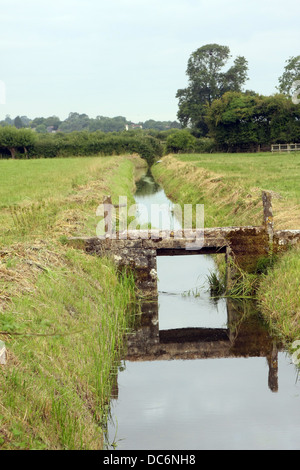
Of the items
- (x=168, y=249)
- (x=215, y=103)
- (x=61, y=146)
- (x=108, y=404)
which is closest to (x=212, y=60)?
(x=215, y=103)

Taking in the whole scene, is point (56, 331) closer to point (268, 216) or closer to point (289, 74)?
point (268, 216)

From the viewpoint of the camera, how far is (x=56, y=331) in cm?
608

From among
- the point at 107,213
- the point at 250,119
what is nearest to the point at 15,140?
the point at 250,119

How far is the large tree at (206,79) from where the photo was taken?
77.5 metres

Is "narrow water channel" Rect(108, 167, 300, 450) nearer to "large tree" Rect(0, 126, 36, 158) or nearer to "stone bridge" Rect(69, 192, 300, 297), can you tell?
"stone bridge" Rect(69, 192, 300, 297)

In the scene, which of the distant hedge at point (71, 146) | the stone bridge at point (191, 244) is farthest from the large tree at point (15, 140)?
the stone bridge at point (191, 244)

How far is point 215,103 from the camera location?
6084 centimetres

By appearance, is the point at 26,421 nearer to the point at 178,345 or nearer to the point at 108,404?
the point at 108,404

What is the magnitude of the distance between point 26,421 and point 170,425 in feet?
6.61

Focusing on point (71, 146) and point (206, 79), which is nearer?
point (71, 146)

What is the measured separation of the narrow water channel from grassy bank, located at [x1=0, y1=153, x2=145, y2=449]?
371 millimetres

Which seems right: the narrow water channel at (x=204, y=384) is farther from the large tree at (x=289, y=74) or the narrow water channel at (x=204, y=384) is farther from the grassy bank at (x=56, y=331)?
the large tree at (x=289, y=74)

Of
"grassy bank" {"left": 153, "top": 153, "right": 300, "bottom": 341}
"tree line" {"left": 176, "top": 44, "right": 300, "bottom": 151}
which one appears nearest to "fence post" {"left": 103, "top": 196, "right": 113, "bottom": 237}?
"grassy bank" {"left": 153, "top": 153, "right": 300, "bottom": 341}

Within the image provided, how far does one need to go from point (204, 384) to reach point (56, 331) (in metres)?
2.22
